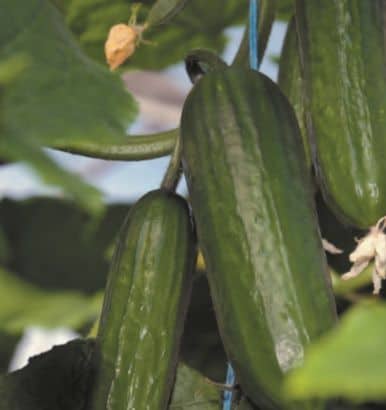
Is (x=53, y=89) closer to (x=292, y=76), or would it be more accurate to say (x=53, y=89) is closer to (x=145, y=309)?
(x=145, y=309)

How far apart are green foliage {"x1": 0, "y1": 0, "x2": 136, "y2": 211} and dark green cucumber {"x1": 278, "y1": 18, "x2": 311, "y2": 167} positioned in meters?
0.27

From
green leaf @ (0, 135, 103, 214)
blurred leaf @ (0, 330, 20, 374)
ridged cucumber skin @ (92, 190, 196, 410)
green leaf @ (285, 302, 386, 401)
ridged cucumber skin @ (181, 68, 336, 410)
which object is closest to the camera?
green leaf @ (285, 302, 386, 401)

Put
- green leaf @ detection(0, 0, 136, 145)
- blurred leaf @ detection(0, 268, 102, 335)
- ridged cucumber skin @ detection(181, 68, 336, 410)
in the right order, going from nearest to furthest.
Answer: green leaf @ detection(0, 0, 136, 145) → ridged cucumber skin @ detection(181, 68, 336, 410) → blurred leaf @ detection(0, 268, 102, 335)

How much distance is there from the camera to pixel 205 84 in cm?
112

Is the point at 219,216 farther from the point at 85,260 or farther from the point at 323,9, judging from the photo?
the point at 85,260

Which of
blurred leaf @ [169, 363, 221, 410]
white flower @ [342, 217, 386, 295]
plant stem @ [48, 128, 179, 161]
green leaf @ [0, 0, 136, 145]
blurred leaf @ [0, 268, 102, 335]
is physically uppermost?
green leaf @ [0, 0, 136, 145]

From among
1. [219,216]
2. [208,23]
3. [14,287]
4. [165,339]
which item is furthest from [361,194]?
[208,23]

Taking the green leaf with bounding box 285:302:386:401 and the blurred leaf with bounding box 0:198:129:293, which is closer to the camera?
the green leaf with bounding box 285:302:386:401

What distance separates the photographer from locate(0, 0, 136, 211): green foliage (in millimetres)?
628

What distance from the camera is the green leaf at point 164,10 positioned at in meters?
1.25

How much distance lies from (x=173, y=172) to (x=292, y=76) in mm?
186

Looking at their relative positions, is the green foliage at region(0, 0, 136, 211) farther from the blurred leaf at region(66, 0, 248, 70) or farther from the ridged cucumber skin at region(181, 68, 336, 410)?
the blurred leaf at region(66, 0, 248, 70)

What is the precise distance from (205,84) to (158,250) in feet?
0.59

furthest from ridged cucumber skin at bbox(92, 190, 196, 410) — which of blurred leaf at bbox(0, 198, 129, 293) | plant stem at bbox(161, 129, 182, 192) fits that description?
blurred leaf at bbox(0, 198, 129, 293)
